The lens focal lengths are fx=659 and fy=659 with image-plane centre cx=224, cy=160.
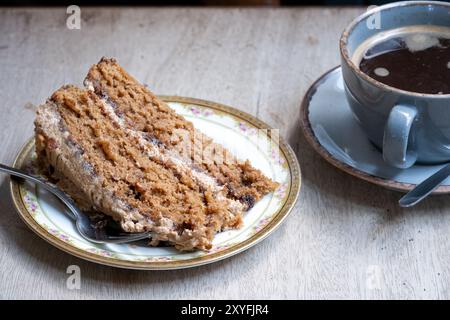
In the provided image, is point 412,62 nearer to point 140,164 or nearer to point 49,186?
point 140,164

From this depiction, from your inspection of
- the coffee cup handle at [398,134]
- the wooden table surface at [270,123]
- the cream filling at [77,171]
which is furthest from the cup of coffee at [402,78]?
the cream filling at [77,171]

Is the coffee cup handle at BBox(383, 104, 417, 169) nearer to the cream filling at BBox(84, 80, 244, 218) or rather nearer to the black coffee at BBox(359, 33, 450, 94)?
the black coffee at BBox(359, 33, 450, 94)

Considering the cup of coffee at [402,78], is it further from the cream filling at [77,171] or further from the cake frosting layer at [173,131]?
the cream filling at [77,171]

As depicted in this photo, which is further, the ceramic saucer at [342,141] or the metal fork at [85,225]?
the ceramic saucer at [342,141]

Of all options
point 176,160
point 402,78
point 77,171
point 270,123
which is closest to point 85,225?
point 77,171

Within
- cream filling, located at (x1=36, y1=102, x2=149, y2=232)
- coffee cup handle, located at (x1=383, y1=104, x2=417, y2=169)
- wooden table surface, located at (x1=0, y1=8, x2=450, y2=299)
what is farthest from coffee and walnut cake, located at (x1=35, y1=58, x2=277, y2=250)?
coffee cup handle, located at (x1=383, y1=104, x2=417, y2=169)
